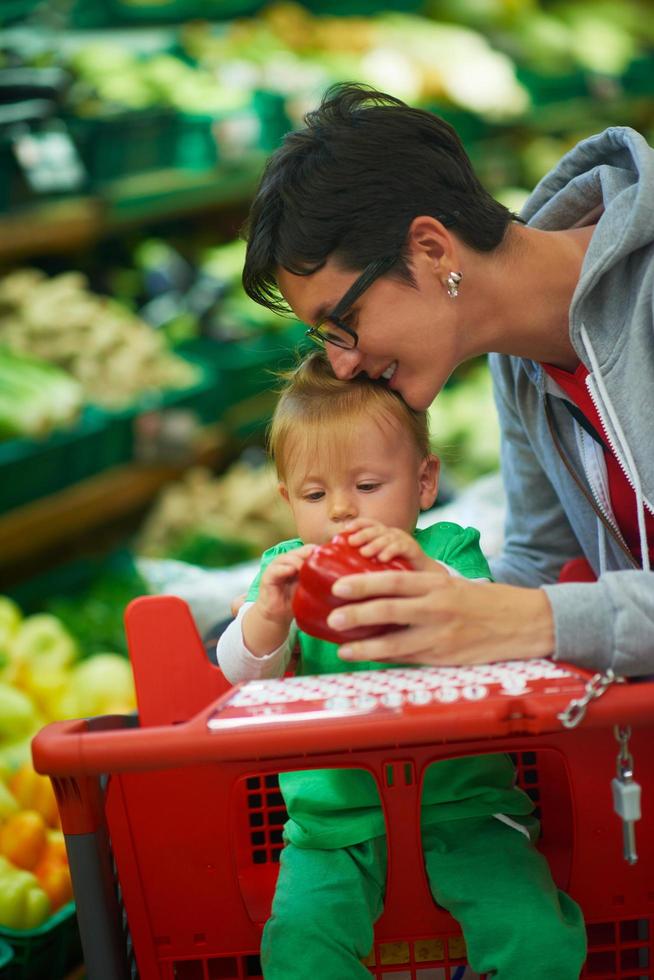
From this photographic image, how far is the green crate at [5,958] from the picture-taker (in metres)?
1.86

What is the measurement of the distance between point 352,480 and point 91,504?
1.86 m

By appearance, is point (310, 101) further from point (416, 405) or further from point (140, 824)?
point (140, 824)

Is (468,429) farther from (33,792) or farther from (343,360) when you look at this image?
(343,360)

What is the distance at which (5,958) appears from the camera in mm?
1860

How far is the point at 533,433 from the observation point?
2082 mm

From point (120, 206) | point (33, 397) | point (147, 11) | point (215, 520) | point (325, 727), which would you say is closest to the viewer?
point (325, 727)

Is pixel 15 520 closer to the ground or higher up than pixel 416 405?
closer to the ground

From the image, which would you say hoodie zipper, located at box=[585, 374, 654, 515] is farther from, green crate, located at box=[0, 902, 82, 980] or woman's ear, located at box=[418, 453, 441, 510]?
green crate, located at box=[0, 902, 82, 980]

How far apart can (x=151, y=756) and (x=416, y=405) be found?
718 millimetres

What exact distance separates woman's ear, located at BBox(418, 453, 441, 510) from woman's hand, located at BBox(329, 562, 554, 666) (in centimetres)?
39

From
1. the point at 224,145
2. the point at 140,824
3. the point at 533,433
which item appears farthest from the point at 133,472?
the point at 140,824

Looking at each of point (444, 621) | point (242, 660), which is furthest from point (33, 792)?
point (444, 621)

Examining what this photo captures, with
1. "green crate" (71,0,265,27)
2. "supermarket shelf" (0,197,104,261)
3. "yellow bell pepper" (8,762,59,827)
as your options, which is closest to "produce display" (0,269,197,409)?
"supermarket shelf" (0,197,104,261)

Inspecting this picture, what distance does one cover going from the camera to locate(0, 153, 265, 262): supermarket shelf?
326 cm
